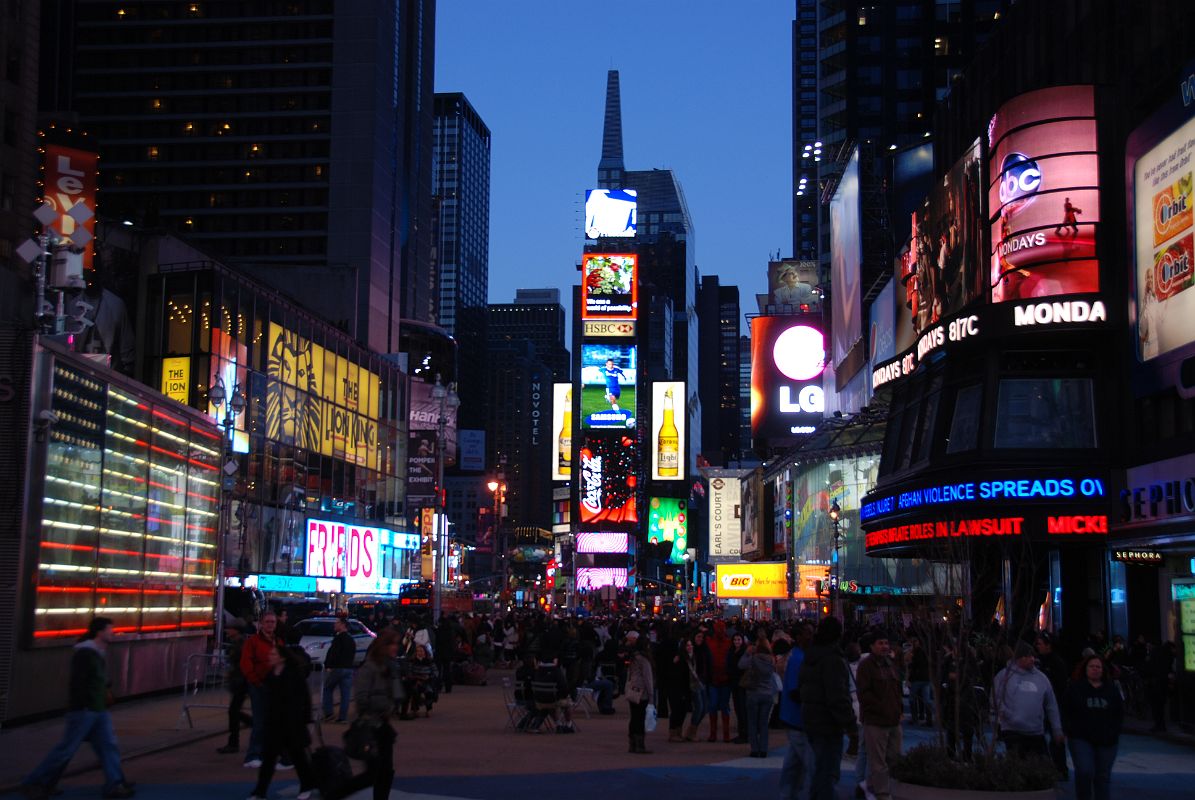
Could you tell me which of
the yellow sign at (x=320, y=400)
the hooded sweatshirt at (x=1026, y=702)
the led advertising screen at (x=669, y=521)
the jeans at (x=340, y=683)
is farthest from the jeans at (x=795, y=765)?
the led advertising screen at (x=669, y=521)

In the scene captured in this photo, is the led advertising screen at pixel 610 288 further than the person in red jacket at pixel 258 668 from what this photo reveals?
Yes

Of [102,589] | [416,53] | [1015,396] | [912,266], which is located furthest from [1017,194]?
[416,53]

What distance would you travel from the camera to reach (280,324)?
61.9m

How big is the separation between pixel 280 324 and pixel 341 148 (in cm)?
5552

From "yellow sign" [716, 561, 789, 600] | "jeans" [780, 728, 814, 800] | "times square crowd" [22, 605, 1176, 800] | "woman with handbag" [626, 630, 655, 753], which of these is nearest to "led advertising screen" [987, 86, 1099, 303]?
"times square crowd" [22, 605, 1176, 800]

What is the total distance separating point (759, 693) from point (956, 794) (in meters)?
6.38

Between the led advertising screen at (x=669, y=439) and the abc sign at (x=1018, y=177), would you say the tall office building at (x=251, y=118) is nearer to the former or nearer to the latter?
the led advertising screen at (x=669, y=439)

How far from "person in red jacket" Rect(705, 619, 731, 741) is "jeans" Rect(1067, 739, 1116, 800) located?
8.61 metres

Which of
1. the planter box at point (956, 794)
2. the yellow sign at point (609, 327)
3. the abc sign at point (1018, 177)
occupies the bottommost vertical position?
the planter box at point (956, 794)

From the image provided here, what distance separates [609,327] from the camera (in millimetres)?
164250

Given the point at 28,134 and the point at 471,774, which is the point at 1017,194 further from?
the point at 28,134

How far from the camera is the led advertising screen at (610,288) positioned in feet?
539

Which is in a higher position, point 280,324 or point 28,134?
point 28,134

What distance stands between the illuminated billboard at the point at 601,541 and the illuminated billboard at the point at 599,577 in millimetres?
2604
